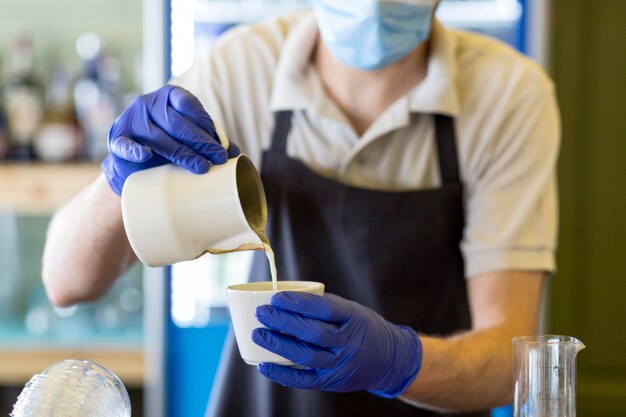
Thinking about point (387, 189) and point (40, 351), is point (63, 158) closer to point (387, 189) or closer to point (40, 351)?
point (40, 351)

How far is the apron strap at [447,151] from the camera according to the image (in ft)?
5.14

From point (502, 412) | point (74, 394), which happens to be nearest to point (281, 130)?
point (74, 394)

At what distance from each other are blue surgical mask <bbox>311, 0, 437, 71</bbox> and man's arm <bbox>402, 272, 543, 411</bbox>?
41cm

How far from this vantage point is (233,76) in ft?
5.36

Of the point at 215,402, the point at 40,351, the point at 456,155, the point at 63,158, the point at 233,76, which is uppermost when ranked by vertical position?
the point at 233,76

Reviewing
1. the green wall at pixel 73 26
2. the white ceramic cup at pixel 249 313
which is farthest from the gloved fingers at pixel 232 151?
the green wall at pixel 73 26

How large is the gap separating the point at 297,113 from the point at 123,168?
0.52 m

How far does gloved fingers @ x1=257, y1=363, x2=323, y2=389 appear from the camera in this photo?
103 cm

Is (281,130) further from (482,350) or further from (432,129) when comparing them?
(482,350)

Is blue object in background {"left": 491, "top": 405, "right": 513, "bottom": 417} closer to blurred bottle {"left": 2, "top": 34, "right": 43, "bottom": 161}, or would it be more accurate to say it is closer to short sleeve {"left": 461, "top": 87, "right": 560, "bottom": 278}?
short sleeve {"left": 461, "top": 87, "right": 560, "bottom": 278}

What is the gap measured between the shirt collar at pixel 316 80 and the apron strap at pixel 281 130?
16 millimetres

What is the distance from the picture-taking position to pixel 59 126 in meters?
2.67

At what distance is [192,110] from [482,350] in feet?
1.97

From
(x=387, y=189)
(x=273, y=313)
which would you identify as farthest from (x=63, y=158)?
(x=273, y=313)
